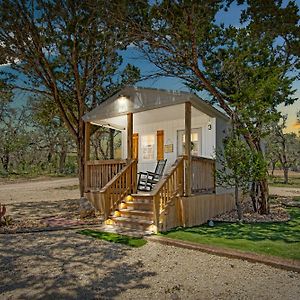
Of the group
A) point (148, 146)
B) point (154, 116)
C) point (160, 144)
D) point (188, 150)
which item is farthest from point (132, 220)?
point (148, 146)

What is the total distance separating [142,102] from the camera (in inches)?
381

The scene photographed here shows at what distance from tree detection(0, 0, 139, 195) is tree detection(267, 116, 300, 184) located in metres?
12.9

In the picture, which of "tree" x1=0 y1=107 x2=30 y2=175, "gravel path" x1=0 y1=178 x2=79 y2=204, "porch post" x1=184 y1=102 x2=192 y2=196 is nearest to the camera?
"porch post" x1=184 y1=102 x2=192 y2=196

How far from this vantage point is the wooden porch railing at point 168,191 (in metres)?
7.44

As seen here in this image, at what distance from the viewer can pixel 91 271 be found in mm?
4734

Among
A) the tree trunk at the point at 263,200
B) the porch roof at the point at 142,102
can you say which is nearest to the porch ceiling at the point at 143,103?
the porch roof at the point at 142,102

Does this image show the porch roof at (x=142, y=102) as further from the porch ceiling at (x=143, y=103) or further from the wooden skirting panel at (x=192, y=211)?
the wooden skirting panel at (x=192, y=211)

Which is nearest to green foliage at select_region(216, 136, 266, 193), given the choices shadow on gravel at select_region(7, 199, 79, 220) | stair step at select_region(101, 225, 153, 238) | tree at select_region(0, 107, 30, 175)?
stair step at select_region(101, 225, 153, 238)

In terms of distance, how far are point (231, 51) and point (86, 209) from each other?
7451 mm

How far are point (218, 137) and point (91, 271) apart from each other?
23.6 ft

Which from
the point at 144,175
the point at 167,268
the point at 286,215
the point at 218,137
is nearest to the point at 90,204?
the point at 144,175

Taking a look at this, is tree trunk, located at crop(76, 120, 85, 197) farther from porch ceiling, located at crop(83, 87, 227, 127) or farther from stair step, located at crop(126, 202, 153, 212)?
stair step, located at crop(126, 202, 153, 212)

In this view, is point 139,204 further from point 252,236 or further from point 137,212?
point 252,236

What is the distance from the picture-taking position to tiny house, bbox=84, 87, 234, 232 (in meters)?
8.12
